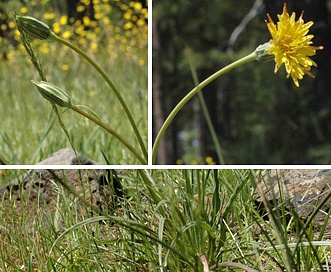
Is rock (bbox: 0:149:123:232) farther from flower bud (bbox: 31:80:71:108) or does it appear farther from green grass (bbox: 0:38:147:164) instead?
flower bud (bbox: 31:80:71:108)

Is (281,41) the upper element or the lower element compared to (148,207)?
upper

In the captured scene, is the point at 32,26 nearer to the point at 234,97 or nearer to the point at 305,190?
the point at 305,190

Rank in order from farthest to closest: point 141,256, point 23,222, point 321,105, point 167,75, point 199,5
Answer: point 199,5 < point 167,75 < point 321,105 < point 23,222 < point 141,256

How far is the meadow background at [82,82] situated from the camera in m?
2.56

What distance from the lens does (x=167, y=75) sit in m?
8.38

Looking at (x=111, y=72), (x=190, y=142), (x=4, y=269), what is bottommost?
(x=190, y=142)

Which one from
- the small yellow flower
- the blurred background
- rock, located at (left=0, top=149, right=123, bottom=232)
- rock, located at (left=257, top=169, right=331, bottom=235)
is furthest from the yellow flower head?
the blurred background

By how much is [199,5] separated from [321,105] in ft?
10.3

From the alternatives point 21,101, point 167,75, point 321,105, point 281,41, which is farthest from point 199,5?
point 281,41

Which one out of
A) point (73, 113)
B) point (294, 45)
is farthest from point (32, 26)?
point (73, 113)

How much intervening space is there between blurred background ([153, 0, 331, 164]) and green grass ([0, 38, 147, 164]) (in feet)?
10.7

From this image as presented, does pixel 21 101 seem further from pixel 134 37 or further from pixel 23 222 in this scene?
pixel 23 222

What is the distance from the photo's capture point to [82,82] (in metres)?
3.02

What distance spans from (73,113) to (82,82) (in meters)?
0.38
